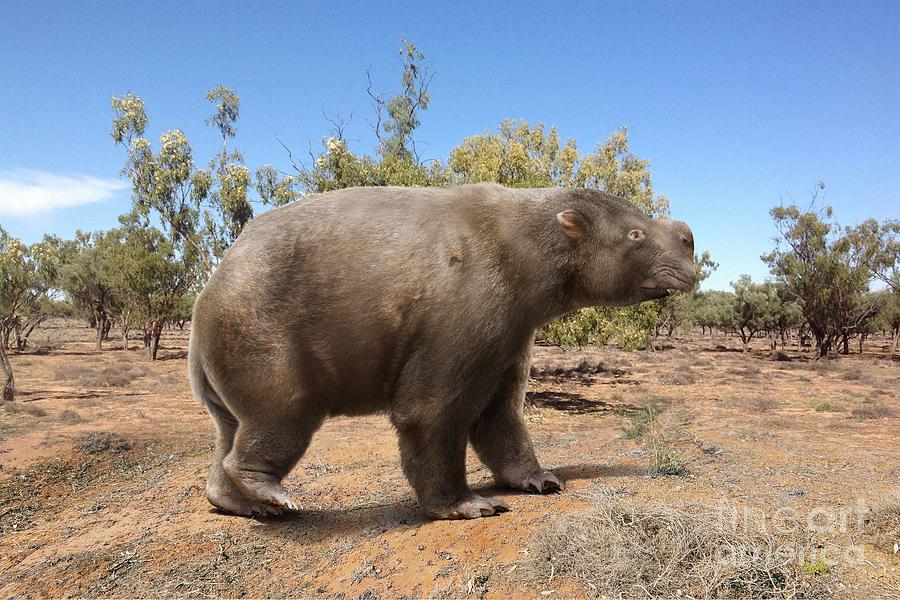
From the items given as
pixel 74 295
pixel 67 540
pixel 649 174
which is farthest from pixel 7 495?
pixel 74 295

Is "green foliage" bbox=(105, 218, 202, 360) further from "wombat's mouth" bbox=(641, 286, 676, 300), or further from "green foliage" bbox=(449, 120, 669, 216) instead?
"wombat's mouth" bbox=(641, 286, 676, 300)

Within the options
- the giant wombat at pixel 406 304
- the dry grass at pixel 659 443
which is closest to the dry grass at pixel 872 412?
the dry grass at pixel 659 443

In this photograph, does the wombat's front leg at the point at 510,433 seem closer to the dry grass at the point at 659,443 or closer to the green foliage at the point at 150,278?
the dry grass at the point at 659,443

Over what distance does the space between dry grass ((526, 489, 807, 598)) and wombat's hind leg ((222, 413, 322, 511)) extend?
2.22 m

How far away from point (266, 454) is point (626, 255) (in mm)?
3669

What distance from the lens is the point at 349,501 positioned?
6.95m

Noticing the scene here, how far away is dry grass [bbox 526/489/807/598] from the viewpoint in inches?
134

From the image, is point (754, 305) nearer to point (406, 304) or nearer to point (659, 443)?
point (659, 443)

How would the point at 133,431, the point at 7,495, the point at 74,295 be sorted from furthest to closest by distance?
the point at 74,295
the point at 133,431
the point at 7,495

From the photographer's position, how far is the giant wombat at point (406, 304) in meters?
4.92

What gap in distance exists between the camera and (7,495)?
8.26m

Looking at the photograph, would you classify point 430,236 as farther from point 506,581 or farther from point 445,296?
point 506,581

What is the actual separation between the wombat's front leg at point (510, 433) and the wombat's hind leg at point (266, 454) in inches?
74.5

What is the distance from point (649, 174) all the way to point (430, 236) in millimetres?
19908
